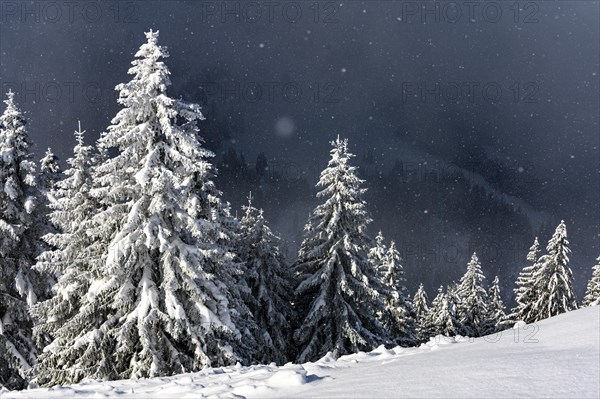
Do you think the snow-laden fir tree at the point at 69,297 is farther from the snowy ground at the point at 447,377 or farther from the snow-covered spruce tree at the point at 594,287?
the snow-covered spruce tree at the point at 594,287

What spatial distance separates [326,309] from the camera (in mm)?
19234

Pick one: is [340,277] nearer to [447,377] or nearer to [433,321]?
[447,377]

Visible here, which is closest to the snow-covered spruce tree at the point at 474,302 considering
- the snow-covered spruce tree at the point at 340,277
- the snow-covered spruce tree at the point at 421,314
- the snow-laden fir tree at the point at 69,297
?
the snow-covered spruce tree at the point at 421,314

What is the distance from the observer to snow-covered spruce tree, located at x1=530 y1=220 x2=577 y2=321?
28938 millimetres

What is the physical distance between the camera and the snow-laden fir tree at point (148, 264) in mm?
12062

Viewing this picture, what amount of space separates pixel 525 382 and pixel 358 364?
307 cm

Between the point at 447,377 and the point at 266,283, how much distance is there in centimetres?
1805

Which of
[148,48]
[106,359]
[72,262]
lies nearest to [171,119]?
[148,48]

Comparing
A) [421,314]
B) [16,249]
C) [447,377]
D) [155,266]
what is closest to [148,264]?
[155,266]

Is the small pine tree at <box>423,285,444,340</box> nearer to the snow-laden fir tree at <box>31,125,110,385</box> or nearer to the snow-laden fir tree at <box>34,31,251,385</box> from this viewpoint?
the snow-laden fir tree at <box>34,31,251,385</box>

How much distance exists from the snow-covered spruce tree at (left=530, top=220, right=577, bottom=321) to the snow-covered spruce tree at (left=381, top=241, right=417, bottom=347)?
9.59 metres

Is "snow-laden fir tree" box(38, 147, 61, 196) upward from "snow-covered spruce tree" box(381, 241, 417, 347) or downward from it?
upward

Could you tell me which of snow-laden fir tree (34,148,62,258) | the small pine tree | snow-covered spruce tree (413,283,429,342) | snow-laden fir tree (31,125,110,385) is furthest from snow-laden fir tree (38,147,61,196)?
snow-covered spruce tree (413,283,429,342)

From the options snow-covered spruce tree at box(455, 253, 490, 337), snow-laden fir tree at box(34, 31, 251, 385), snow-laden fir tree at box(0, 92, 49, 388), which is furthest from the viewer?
snow-covered spruce tree at box(455, 253, 490, 337)
